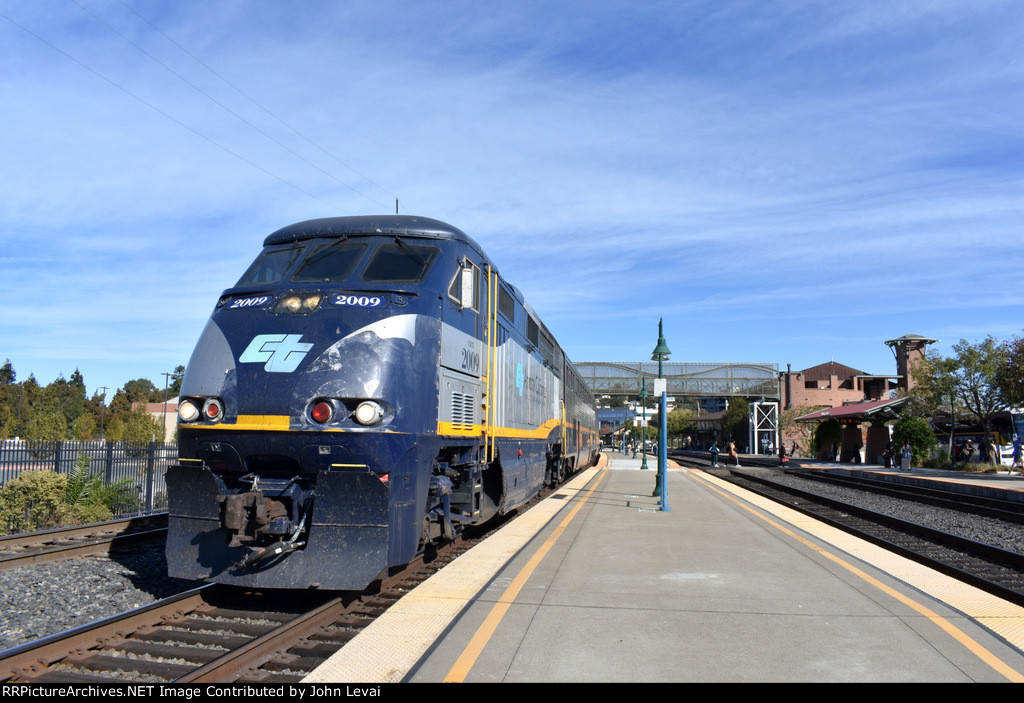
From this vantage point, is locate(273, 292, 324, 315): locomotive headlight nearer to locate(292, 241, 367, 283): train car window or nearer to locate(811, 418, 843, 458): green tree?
locate(292, 241, 367, 283): train car window

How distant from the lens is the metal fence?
1277 centimetres

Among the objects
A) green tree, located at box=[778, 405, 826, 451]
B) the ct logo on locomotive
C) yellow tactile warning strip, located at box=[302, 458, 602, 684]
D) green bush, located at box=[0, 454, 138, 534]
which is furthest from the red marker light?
green tree, located at box=[778, 405, 826, 451]

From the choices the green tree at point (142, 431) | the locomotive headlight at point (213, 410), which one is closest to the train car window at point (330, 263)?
the locomotive headlight at point (213, 410)

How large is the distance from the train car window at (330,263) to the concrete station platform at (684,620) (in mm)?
3275

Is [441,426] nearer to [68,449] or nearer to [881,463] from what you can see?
[68,449]

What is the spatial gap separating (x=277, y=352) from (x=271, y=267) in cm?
174

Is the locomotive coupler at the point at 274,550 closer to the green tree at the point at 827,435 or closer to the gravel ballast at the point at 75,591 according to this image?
the gravel ballast at the point at 75,591

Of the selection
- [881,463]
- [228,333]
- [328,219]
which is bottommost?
[881,463]

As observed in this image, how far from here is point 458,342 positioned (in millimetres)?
7809

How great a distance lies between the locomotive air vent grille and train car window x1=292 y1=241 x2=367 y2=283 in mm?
1738

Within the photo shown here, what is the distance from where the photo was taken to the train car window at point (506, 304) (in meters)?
10.2

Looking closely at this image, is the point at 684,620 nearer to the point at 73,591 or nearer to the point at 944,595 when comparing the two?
the point at 944,595
